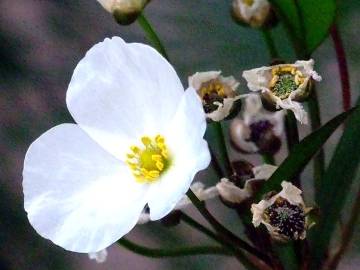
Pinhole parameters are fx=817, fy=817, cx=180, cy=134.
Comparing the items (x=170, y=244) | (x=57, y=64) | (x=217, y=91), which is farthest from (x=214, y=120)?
(x=57, y=64)

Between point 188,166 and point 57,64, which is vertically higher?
point 188,166

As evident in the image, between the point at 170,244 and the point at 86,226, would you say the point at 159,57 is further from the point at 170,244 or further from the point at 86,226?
the point at 170,244

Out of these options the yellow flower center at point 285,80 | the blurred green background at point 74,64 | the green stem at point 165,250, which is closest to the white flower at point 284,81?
the yellow flower center at point 285,80

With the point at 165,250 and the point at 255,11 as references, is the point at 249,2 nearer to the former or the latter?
the point at 255,11

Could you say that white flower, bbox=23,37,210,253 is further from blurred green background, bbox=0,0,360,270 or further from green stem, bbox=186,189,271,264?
blurred green background, bbox=0,0,360,270

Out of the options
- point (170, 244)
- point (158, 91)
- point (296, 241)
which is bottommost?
point (170, 244)

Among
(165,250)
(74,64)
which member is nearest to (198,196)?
(165,250)

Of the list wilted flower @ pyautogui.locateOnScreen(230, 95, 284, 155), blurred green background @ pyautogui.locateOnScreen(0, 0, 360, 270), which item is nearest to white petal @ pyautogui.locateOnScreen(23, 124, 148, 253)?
wilted flower @ pyautogui.locateOnScreen(230, 95, 284, 155)
